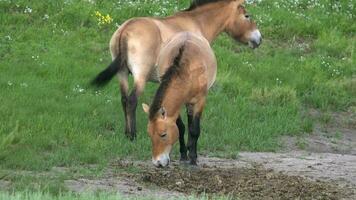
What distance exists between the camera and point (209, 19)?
1355 cm

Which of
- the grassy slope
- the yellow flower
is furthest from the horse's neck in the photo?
the yellow flower

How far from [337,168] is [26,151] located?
4.30 meters

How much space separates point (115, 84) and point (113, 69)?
320 cm

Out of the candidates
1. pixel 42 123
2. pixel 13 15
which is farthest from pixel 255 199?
pixel 13 15

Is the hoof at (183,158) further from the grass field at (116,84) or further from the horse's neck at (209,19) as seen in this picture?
the horse's neck at (209,19)

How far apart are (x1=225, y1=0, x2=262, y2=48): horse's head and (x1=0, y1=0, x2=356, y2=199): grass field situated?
1.37 meters

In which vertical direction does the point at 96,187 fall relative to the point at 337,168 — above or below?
above

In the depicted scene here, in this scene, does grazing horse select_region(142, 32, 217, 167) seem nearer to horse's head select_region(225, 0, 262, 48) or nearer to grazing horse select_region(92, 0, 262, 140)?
grazing horse select_region(92, 0, 262, 140)

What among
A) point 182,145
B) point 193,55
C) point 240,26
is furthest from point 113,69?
point 240,26

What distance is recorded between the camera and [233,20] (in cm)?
1395

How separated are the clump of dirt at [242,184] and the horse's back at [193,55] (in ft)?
4.26

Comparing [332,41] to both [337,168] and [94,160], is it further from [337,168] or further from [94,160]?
[94,160]

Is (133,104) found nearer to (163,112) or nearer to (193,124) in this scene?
(193,124)

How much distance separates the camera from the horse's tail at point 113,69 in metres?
12.2
